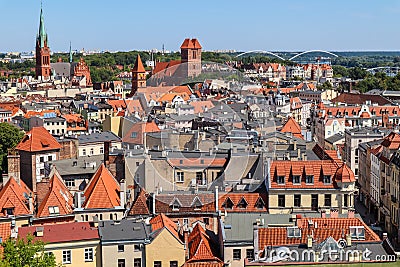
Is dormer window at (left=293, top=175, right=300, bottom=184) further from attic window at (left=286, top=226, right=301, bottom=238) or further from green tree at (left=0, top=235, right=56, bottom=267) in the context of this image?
green tree at (left=0, top=235, right=56, bottom=267)

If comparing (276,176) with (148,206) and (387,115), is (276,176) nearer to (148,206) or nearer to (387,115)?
(148,206)

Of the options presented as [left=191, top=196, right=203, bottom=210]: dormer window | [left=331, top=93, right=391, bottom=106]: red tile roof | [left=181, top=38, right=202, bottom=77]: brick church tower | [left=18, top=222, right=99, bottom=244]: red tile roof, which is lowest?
[left=18, top=222, right=99, bottom=244]: red tile roof

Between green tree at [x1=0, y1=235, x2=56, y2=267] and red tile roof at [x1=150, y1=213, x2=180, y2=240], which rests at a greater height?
green tree at [x1=0, y1=235, x2=56, y2=267]

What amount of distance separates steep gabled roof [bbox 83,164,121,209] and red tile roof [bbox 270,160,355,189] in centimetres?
639

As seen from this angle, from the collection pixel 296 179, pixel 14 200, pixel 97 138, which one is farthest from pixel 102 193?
pixel 97 138

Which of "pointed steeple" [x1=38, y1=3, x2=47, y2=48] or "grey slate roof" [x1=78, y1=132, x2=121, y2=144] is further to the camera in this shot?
"pointed steeple" [x1=38, y1=3, x2=47, y2=48]

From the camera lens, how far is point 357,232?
68.0ft

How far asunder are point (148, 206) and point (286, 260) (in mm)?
8414

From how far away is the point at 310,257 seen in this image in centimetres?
1967

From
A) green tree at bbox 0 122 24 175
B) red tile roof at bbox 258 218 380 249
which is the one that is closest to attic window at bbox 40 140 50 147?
green tree at bbox 0 122 24 175

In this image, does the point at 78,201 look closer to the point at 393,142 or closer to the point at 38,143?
the point at 38,143

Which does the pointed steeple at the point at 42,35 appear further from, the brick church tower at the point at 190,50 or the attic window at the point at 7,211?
the attic window at the point at 7,211

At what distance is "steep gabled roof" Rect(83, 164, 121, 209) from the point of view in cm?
2723

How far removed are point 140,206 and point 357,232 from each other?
30.2ft
